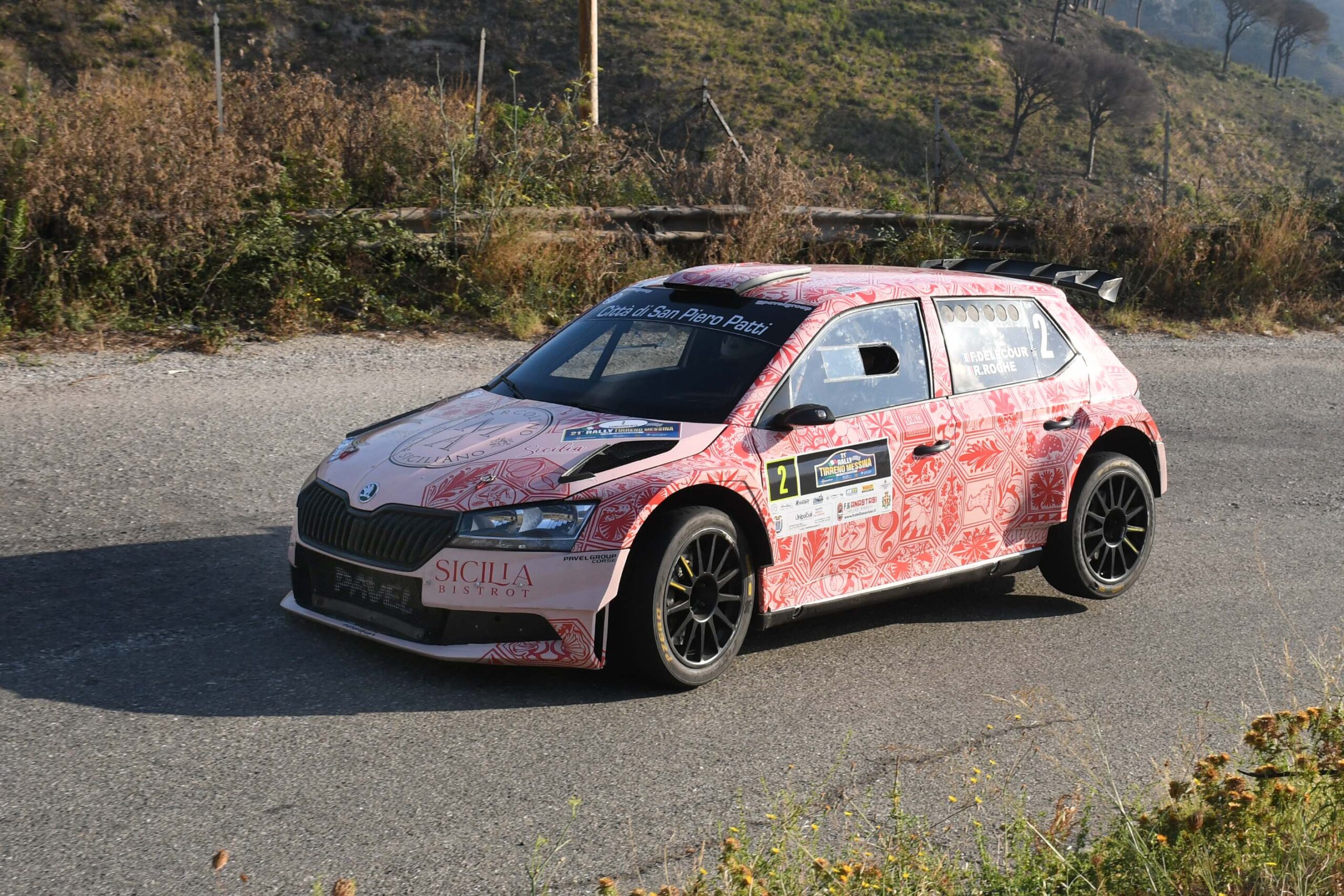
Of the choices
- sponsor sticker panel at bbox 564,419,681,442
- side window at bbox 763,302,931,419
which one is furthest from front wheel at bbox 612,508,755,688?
side window at bbox 763,302,931,419

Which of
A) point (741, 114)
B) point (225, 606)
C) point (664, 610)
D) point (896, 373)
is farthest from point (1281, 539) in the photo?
point (741, 114)

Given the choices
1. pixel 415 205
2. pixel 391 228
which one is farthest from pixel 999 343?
pixel 415 205

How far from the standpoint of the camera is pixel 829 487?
18.0 ft

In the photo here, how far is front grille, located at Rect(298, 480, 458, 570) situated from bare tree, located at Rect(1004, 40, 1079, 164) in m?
61.2

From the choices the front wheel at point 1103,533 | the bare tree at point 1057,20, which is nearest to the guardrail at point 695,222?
the front wheel at point 1103,533

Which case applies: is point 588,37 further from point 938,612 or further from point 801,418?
point 801,418

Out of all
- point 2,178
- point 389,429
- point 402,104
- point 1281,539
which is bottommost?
point 1281,539

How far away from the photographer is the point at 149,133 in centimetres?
1114

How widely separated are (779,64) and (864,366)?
175 ft

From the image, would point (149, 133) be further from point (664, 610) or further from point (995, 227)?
point (995, 227)

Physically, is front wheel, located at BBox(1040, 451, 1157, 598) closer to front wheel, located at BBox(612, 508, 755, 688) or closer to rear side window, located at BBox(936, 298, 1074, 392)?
rear side window, located at BBox(936, 298, 1074, 392)

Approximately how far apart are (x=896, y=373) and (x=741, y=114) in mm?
46954

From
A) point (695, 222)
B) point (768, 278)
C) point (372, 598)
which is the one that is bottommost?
point (372, 598)

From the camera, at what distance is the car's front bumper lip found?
4.78 meters
